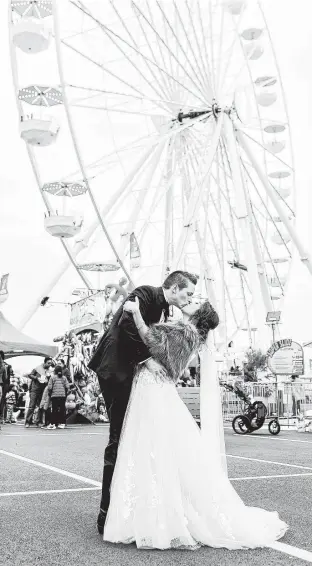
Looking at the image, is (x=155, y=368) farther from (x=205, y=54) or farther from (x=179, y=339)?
(x=205, y=54)

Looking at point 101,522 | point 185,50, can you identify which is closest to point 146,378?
point 101,522

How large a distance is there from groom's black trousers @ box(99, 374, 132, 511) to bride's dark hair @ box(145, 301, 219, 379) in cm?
25

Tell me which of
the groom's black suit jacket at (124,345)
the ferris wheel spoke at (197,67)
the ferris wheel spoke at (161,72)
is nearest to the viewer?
the groom's black suit jacket at (124,345)

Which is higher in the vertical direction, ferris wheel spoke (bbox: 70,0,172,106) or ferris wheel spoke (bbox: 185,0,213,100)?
ferris wheel spoke (bbox: 185,0,213,100)

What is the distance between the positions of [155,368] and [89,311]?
52.1 ft

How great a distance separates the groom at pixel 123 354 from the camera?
3.94m

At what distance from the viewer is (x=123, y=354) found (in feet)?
13.0

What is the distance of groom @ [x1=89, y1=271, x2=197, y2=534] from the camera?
3.94 m

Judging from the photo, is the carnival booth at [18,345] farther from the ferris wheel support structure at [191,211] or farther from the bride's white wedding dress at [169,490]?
the bride's white wedding dress at [169,490]

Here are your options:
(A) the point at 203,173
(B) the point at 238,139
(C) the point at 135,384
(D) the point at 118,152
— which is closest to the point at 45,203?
(D) the point at 118,152

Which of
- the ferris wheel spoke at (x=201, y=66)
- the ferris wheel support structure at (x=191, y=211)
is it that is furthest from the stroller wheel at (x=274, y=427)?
the ferris wheel spoke at (x=201, y=66)

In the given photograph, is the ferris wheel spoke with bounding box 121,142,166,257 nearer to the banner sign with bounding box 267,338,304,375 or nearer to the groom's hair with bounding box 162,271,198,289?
the banner sign with bounding box 267,338,304,375

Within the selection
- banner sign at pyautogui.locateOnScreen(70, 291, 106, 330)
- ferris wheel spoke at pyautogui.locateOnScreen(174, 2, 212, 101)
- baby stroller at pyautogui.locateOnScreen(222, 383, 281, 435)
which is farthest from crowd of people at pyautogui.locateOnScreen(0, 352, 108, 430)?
ferris wheel spoke at pyautogui.locateOnScreen(174, 2, 212, 101)

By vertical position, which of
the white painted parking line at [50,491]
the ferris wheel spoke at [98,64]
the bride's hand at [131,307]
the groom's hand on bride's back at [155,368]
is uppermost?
the ferris wheel spoke at [98,64]
